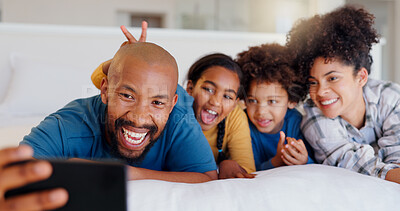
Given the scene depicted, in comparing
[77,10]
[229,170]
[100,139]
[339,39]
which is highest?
[77,10]

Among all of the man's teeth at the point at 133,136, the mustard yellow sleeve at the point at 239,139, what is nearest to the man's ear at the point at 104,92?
the man's teeth at the point at 133,136

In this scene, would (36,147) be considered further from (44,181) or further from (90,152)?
(44,181)

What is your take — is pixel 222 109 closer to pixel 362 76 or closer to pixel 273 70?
pixel 273 70

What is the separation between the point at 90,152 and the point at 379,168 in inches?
31.0

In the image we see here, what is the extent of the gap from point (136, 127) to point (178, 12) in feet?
15.1

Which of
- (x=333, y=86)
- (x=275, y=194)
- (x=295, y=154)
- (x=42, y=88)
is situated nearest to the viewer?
(x=275, y=194)

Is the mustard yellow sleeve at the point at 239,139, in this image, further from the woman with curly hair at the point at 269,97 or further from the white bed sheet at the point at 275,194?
the white bed sheet at the point at 275,194

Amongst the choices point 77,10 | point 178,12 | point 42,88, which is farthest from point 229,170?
point 77,10

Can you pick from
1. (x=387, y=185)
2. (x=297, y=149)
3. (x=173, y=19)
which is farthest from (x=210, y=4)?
(x=387, y=185)

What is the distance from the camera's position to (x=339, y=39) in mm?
1148

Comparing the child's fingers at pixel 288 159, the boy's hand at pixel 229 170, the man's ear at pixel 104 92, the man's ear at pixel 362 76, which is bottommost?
the boy's hand at pixel 229 170

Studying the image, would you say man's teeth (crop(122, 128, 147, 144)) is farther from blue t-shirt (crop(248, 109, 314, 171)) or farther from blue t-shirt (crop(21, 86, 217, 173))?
blue t-shirt (crop(248, 109, 314, 171))

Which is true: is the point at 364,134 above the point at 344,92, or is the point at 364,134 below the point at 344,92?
below

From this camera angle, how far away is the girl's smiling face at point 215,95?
3.84ft
